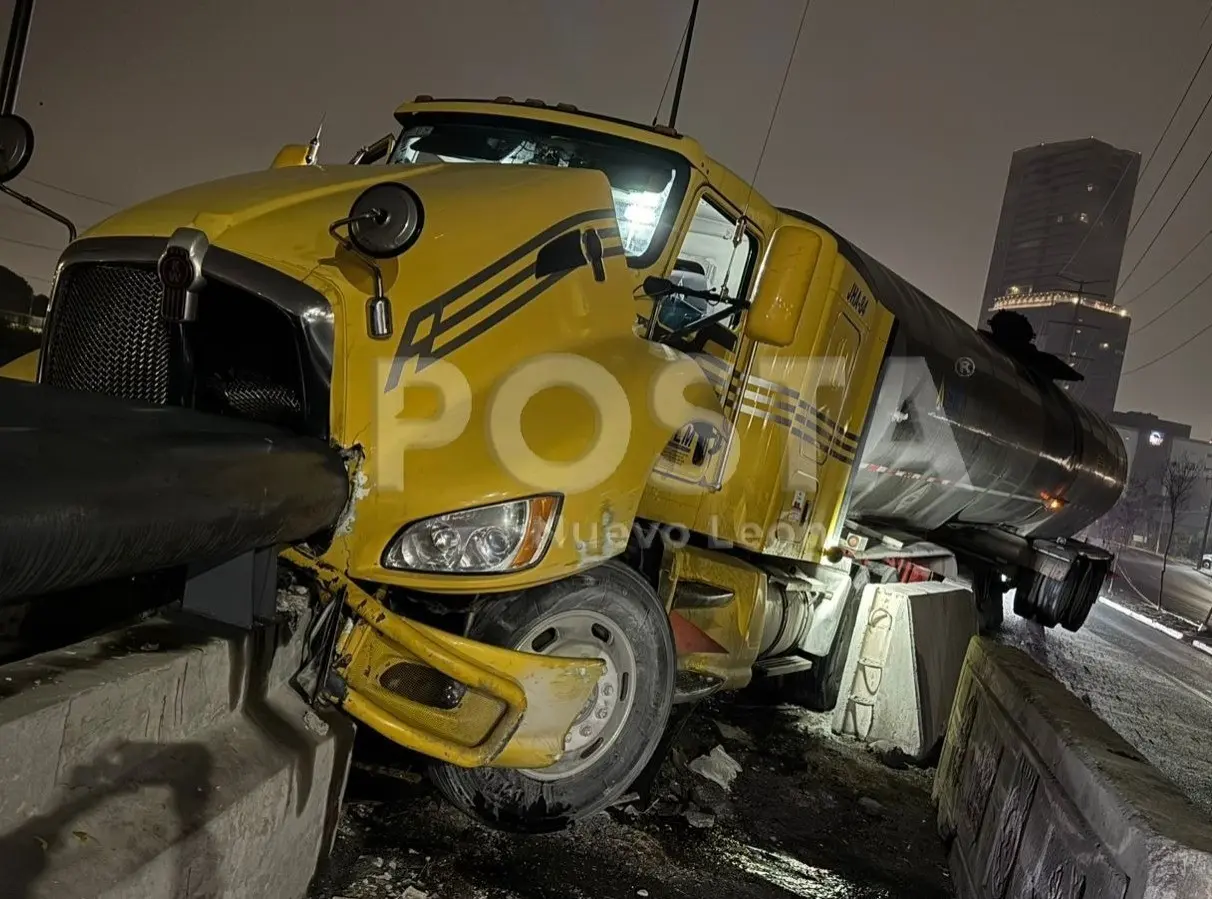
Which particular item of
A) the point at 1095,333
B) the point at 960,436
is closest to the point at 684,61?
the point at 960,436

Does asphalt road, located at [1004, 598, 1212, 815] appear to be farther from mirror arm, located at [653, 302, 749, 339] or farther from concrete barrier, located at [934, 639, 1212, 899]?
mirror arm, located at [653, 302, 749, 339]

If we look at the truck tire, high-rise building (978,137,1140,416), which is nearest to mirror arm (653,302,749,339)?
the truck tire

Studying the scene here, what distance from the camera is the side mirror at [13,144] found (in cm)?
329

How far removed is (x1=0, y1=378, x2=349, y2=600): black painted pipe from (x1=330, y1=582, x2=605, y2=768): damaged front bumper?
1.64 ft

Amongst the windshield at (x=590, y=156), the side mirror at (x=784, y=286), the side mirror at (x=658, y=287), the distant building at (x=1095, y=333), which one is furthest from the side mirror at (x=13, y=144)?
the distant building at (x=1095, y=333)

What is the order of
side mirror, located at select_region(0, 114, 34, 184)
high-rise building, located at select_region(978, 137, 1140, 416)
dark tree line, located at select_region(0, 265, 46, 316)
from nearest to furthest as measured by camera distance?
side mirror, located at select_region(0, 114, 34, 184)
dark tree line, located at select_region(0, 265, 46, 316)
high-rise building, located at select_region(978, 137, 1140, 416)

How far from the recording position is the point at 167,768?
7.48 feet

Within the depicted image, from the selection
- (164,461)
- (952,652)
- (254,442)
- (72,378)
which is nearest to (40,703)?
(164,461)

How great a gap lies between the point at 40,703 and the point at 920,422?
246 inches

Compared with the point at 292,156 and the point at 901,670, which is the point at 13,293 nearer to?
the point at 292,156

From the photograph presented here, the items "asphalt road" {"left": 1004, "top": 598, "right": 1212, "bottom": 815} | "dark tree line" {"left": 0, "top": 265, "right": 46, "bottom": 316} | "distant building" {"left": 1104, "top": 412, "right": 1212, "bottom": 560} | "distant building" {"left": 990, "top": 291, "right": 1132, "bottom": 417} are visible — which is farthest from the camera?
"distant building" {"left": 990, "top": 291, "right": 1132, "bottom": 417}

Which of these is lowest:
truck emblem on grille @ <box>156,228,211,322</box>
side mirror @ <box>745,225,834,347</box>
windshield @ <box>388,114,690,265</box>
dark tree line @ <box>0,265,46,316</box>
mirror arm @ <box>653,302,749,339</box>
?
dark tree line @ <box>0,265,46,316</box>

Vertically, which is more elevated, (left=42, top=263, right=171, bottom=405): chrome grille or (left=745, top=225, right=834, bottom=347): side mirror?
(left=745, top=225, right=834, bottom=347): side mirror

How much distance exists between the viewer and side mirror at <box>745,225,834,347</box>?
3.91 metres
